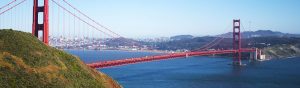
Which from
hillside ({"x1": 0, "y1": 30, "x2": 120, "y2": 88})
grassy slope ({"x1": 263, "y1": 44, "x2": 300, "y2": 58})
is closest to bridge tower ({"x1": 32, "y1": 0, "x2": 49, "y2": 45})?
hillside ({"x1": 0, "y1": 30, "x2": 120, "y2": 88})

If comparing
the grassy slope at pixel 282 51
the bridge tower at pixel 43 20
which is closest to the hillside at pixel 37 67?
the bridge tower at pixel 43 20

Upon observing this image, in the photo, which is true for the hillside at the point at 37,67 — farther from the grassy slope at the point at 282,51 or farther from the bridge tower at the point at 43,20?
the grassy slope at the point at 282,51

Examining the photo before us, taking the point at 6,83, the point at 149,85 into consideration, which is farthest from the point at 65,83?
the point at 149,85

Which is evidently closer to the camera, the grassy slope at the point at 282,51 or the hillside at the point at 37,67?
the hillside at the point at 37,67

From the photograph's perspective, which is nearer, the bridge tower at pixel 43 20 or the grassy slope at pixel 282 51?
the bridge tower at pixel 43 20

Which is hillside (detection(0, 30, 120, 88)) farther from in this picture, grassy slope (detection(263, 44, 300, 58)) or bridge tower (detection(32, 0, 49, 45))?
grassy slope (detection(263, 44, 300, 58))

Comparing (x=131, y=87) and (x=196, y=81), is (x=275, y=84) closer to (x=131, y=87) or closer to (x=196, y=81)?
(x=196, y=81)
